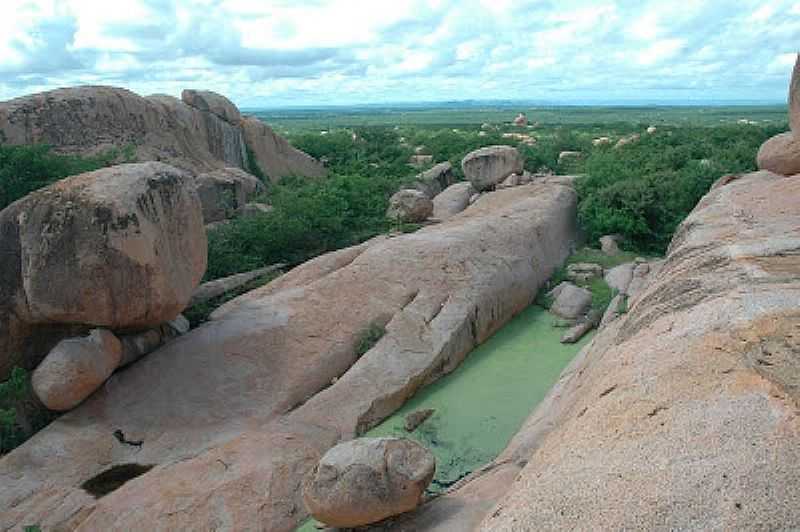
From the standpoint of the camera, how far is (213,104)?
25219 millimetres

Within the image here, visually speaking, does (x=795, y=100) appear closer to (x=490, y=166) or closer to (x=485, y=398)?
(x=485, y=398)

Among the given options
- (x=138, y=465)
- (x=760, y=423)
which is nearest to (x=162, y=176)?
(x=138, y=465)

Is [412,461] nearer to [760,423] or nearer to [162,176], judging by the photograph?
[760,423]

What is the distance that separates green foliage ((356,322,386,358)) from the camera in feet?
34.9

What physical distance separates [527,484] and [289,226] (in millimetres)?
11869

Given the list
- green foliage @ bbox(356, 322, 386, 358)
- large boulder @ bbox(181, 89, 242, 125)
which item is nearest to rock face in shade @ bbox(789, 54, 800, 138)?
green foliage @ bbox(356, 322, 386, 358)

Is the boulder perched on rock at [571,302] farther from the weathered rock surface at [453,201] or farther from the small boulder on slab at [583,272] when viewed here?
the weathered rock surface at [453,201]

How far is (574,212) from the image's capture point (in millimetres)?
18141

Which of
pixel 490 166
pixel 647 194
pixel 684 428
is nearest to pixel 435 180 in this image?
pixel 490 166

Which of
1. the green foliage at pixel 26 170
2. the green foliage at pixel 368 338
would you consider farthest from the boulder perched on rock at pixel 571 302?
the green foliage at pixel 26 170

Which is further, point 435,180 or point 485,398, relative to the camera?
point 435,180

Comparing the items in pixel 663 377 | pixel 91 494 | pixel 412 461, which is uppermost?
pixel 663 377

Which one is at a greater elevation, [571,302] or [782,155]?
[782,155]

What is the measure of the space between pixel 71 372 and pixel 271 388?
2.44m
